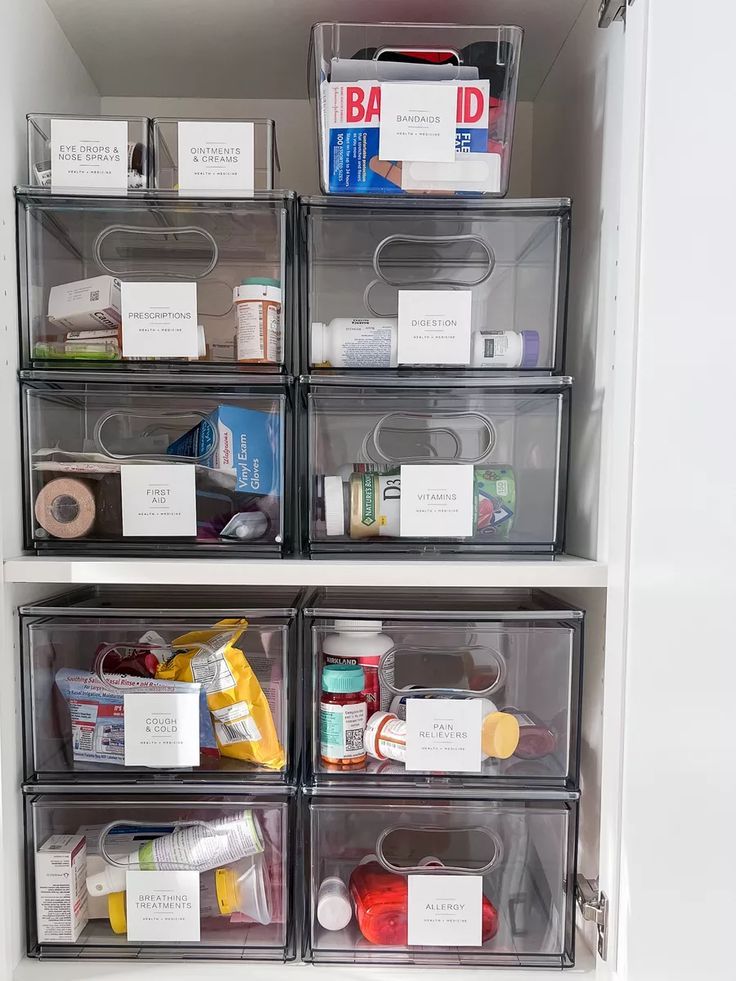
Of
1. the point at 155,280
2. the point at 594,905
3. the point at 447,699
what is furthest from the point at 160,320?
the point at 594,905

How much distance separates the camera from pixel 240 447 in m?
0.83

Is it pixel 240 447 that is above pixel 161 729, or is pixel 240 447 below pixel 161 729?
above

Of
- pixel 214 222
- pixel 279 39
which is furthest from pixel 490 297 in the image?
pixel 279 39

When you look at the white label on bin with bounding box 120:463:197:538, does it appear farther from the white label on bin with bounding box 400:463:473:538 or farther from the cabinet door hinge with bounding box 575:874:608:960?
the cabinet door hinge with bounding box 575:874:608:960

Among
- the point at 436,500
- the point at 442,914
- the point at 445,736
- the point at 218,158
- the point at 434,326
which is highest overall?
the point at 218,158

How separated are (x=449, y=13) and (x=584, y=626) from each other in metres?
0.73

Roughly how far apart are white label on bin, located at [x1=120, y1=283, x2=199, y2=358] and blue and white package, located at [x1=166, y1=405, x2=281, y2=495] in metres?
0.08

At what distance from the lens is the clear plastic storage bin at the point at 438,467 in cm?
81

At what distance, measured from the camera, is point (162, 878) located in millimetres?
800

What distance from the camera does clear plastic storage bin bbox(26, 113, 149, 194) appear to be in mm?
795

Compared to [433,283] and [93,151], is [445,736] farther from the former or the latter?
[93,151]

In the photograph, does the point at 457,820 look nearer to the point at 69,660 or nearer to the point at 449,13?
the point at 69,660

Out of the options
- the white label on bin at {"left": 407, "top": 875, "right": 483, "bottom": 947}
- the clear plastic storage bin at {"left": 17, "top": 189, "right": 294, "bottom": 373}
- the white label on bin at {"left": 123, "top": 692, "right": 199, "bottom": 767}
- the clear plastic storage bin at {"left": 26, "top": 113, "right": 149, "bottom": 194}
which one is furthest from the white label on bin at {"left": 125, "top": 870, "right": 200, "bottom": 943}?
the clear plastic storage bin at {"left": 26, "top": 113, "right": 149, "bottom": 194}

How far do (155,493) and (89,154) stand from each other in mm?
367
